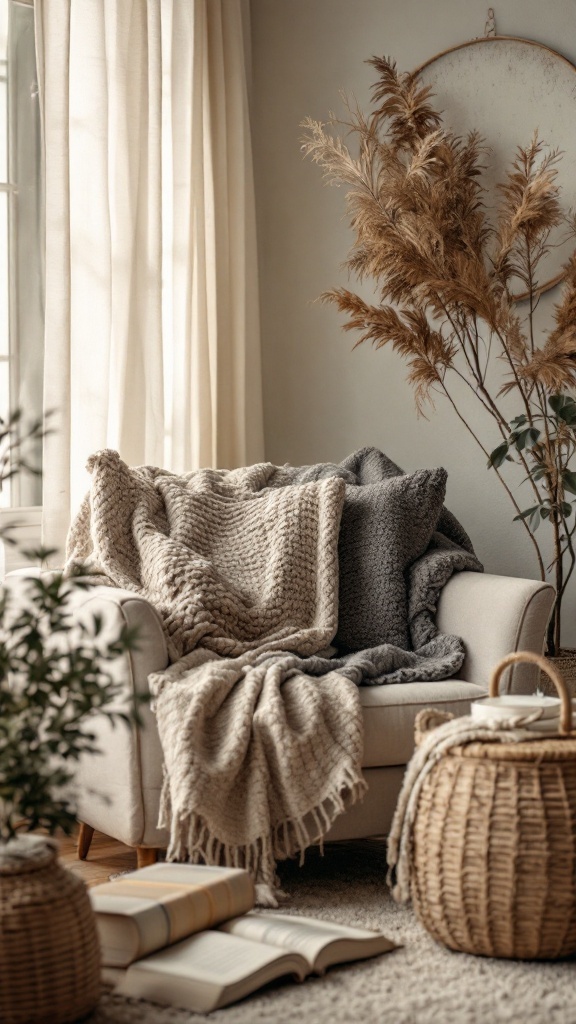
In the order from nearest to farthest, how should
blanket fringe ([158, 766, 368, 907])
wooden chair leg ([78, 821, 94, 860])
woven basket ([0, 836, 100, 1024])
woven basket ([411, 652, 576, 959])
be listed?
woven basket ([0, 836, 100, 1024]), woven basket ([411, 652, 576, 959]), blanket fringe ([158, 766, 368, 907]), wooden chair leg ([78, 821, 94, 860])

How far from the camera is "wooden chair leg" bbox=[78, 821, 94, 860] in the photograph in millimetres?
2588

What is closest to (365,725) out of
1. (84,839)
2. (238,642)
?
(238,642)

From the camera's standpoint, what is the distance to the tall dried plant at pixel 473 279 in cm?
294

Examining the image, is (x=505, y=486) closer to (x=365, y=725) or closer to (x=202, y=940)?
(x=365, y=725)

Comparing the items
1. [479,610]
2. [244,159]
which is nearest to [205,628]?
[479,610]

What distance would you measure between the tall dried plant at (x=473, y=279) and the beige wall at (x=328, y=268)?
0.13 m

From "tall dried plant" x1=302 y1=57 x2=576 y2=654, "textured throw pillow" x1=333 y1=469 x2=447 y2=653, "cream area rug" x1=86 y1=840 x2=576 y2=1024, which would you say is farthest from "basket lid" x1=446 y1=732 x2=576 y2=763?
"tall dried plant" x1=302 y1=57 x2=576 y2=654

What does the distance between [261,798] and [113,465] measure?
3.02 feet

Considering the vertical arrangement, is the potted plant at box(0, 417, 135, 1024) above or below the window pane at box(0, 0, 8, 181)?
below

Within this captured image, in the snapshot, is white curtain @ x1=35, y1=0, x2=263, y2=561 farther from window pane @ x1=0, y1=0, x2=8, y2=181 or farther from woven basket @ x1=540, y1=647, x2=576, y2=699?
woven basket @ x1=540, y1=647, x2=576, y2=699

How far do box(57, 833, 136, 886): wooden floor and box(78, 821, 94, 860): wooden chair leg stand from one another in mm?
15

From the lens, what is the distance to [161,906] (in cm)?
179

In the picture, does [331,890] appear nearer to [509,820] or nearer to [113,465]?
[509,820]

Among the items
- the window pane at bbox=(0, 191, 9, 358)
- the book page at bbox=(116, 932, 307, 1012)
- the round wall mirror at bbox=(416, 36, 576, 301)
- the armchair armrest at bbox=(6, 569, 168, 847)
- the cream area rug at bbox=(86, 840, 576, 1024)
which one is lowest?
the cream area rug at bbox=(86, 840, 576, 1024)
